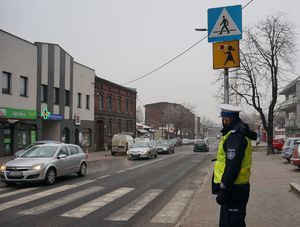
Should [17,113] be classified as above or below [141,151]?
above

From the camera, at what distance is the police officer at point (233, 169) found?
439cm

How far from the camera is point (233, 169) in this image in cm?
437

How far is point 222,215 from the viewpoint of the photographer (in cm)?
468

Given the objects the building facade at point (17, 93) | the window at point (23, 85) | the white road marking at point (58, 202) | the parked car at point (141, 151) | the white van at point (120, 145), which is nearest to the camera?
the white road marking at point (58, 202)

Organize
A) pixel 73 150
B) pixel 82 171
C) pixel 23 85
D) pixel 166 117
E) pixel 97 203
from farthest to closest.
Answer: pixel 166 117
pixel 23 85
pixel 82 171
pixel 73 150
pixel 97 203

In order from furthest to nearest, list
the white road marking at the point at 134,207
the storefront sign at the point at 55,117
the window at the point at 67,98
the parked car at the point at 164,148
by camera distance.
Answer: the parked car at the point at 164,148 → the window at the point at 67,98 → the storefront sign at the point at 55,117 → the white road marking at the point at 134,207

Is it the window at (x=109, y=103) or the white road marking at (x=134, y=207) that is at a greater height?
the window at (x=109, y=103)

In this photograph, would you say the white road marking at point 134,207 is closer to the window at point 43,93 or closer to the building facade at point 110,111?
the window at point 43,93

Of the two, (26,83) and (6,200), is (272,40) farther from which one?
(6,200)

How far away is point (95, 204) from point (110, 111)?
1550 inches

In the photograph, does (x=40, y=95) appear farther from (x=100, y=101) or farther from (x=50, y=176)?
(x=50, y=176)

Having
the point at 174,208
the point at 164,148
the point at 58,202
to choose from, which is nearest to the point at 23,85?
the point at 164,148

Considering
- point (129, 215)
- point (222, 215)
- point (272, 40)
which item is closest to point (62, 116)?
point (272, 40)

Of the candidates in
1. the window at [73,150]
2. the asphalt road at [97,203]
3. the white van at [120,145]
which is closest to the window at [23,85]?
the white van at [120,145]
